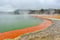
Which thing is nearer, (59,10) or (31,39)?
(31,39)

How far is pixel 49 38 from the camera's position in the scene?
10070mm

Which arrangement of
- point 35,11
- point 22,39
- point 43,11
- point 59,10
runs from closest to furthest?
point 22,39 < point 59,10 < point 43,11 < point 35,11

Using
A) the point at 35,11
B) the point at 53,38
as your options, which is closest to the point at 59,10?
the point at 35,11

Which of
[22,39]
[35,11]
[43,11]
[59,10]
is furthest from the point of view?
[35,11]

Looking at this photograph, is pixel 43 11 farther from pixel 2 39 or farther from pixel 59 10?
pixel 2 39

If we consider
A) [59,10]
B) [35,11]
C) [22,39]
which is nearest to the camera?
[22,39]

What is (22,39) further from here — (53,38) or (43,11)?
(43,11)

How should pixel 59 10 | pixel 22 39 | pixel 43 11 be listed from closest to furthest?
pixel 22 39 < pixel 59 10 < pixel 43 11

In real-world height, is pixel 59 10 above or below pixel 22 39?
below

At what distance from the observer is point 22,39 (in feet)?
32.2

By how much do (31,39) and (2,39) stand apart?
6.16 ft

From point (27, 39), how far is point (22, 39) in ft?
1.02

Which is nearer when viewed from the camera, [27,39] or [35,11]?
[27,39]

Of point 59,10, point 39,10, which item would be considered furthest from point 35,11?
point 59,10
